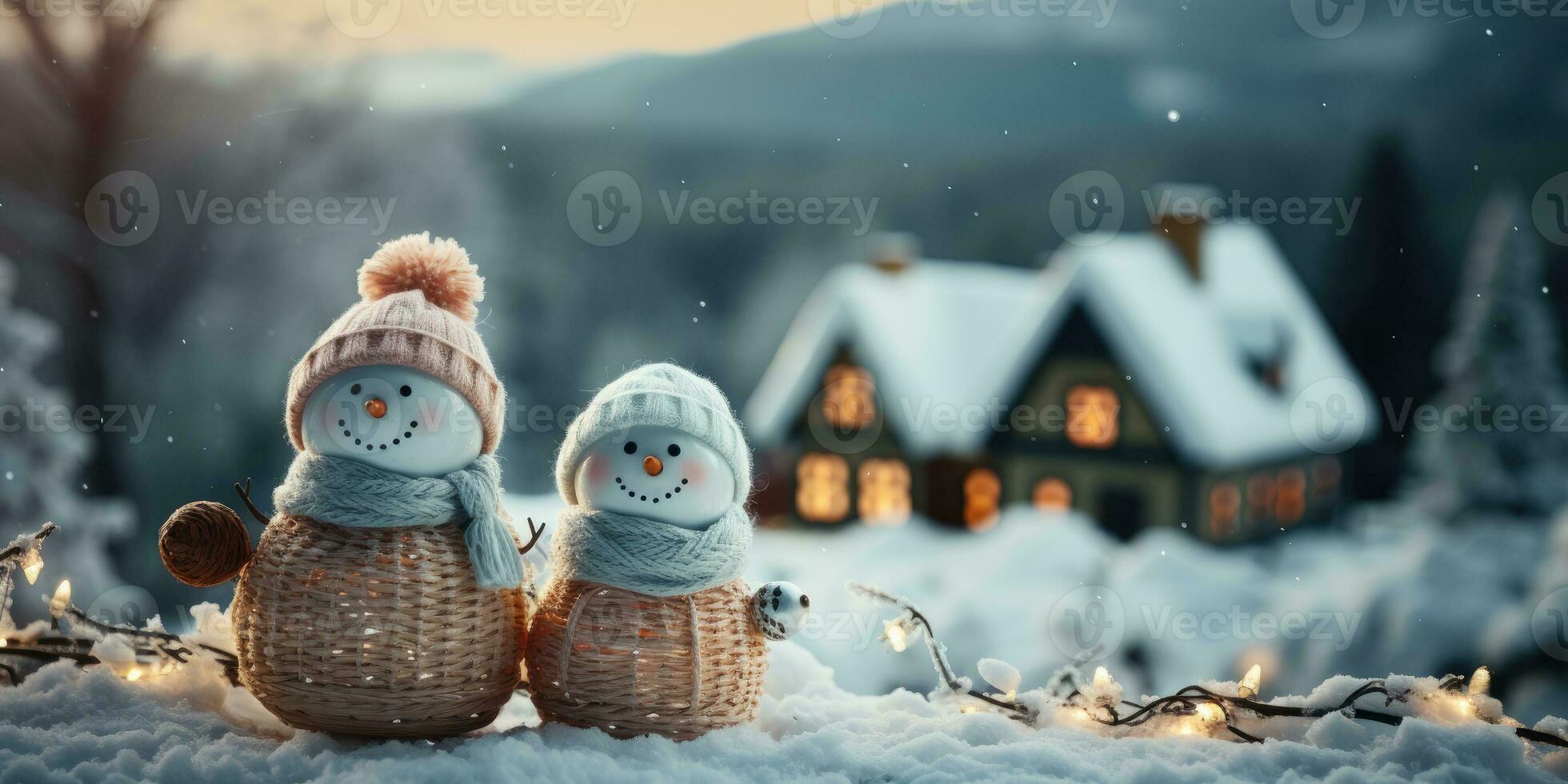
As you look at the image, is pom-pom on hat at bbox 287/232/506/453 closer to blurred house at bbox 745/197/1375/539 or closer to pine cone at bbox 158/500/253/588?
pine cone at bbox 158/500/253/588

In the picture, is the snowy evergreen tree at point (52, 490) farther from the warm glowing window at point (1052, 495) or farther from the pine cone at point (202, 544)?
the warm glowing window at point (1052, 495)

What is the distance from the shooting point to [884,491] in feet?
5.32

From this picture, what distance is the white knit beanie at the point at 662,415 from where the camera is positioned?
0.93 metres

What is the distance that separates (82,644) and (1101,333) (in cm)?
139

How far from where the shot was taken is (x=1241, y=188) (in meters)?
1.71

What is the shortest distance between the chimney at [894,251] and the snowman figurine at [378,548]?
86cm

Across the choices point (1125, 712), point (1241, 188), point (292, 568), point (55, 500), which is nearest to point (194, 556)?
point (292, 568)

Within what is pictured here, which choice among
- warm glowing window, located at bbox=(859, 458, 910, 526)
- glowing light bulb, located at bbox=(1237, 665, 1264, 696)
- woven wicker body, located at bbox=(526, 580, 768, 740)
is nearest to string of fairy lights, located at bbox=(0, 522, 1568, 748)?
glowing light bulb, located at bbox=(1237, 665, 1264, 696)

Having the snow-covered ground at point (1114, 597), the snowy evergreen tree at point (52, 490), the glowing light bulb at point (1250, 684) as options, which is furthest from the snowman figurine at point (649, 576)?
the snowy evergreen tree at point (52, 490)

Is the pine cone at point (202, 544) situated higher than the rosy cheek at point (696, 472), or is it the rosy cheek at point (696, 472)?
the rosy cheek at point (696, 472)

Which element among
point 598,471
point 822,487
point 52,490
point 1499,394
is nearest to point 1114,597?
point 822,487

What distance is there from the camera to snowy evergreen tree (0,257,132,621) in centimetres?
175

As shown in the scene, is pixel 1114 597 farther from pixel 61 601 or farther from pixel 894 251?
pixel 61 601

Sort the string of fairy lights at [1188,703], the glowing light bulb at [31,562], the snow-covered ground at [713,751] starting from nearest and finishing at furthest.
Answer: the snow-covered ground at [713,751]
the string of fairy lights at [1188,703]
the glowing light bulb at [31,562]
